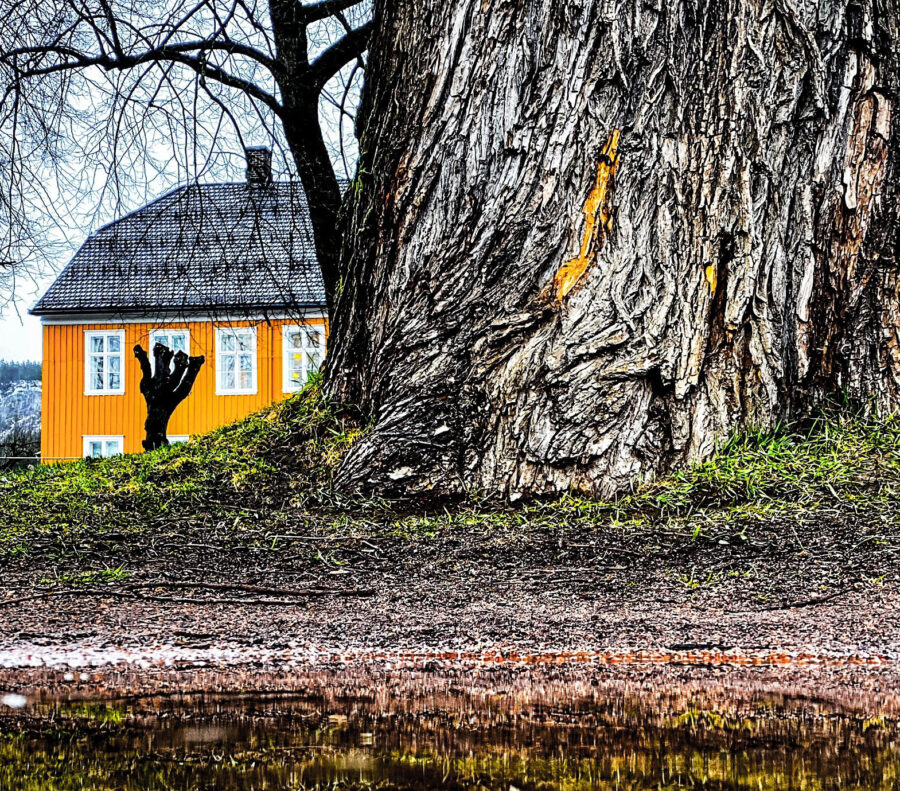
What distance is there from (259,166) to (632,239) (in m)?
4.40

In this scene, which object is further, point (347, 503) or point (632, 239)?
point (632, 239)

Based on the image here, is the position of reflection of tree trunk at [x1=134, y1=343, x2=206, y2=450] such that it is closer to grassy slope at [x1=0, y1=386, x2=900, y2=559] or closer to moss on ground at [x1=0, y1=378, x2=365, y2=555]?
moss on ground at [x1=0, y1=378, x2=365, y2=555]

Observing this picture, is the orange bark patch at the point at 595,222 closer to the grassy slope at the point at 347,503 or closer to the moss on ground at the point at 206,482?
the grassy slope at the point at 347,503

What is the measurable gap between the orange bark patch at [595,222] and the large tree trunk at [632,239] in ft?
0.04

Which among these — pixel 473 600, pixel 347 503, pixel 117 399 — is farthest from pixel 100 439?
pixel 473 600

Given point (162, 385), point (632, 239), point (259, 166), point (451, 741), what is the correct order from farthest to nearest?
point (162, 385)
point (259, 166)
point (632, 239)
point (451, 741)

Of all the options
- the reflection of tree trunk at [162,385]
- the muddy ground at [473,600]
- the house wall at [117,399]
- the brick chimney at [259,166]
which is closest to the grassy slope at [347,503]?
the muddy ground at [473,600]

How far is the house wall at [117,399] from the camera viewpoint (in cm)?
2431

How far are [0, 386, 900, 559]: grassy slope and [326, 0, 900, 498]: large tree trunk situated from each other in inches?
6.7

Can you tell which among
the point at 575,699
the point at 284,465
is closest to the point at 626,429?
the point at 284,465

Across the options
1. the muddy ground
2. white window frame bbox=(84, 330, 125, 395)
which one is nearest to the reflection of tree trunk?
white window frame bbox=(84, 330, 125, 395)

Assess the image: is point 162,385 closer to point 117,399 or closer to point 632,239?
point 117,399

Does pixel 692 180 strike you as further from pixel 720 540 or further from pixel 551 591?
pixel 551 591

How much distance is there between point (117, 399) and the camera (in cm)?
2481
